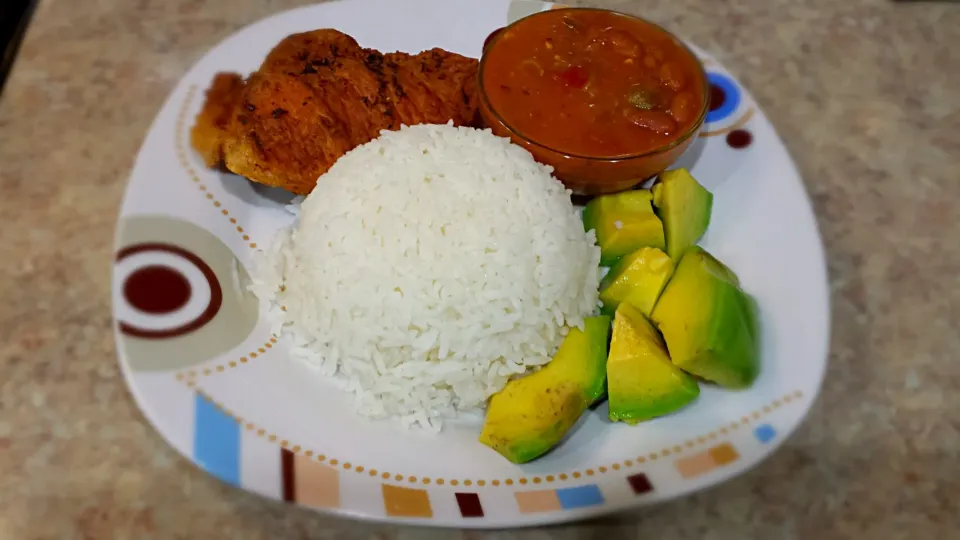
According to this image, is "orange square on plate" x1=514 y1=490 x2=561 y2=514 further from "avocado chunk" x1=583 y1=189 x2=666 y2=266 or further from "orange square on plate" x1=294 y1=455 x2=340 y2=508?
"avocado chunk" x1=583 y1=189 x2=666 y2=266

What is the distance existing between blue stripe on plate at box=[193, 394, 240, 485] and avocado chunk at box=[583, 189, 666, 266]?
959 millimetres

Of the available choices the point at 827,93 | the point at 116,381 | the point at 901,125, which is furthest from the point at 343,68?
the point at 901,125

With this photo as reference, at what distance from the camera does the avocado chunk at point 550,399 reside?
147 cm

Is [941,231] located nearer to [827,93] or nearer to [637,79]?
[827,93]

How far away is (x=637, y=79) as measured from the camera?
6.69 ft

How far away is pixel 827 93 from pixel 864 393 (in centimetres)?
120

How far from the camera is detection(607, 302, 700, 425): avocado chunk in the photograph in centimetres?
152

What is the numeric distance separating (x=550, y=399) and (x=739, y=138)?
1.08 m

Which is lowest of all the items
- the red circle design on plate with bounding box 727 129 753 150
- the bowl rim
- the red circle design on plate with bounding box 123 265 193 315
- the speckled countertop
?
the speckled countertop

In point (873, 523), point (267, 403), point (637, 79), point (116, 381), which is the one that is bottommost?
point (873, 523)

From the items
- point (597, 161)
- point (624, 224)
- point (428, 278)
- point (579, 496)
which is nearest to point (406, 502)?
point (579, 496)

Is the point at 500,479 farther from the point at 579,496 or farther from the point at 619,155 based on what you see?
the point at 619,155

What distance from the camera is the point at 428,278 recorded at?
1664 millimetres

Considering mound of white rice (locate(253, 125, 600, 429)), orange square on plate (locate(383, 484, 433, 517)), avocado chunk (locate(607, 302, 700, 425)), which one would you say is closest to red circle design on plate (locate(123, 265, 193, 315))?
mound of white rice (locate(253, 125, 600, 429))
